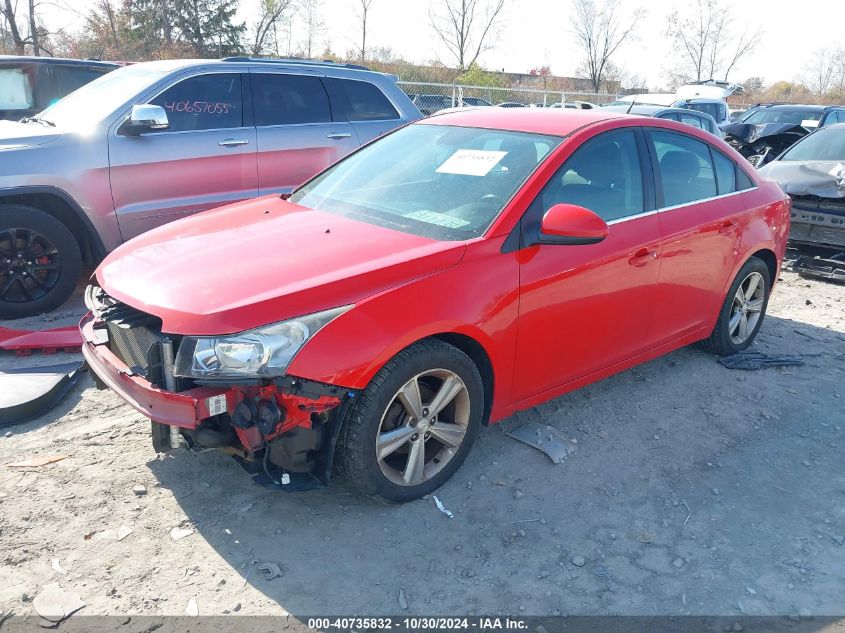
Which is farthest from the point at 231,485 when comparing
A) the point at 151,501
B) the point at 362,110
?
the point at 362,110

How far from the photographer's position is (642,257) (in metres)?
4.01

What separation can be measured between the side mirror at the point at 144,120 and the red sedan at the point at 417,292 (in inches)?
69.7

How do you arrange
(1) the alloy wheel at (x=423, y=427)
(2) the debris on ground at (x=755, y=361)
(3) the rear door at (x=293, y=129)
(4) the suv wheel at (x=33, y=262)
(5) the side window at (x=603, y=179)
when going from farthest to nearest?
1. (3) the rear door at (x=293, y=129)
2. (4) the suv wheel at (x=33, y=262)
3. (2) the debris on ground at (x=755, y=361)
4. (5) the side window at (x=603, y=179)
5. (1) the alloy wheel at (x=423, y=427)

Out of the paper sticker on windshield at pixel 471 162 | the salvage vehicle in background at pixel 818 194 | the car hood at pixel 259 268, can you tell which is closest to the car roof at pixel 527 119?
the paper sticker on windshield at pixel 471 162

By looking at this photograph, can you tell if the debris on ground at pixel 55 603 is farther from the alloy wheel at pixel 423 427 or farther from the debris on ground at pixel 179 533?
the alloy wheel at pixel 423 427

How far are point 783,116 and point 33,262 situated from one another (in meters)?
14.3

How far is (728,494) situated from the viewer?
354 centimetres

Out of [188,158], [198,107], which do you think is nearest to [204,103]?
[198,107]

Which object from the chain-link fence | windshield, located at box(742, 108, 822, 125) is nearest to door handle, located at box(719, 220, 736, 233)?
windshield, located at box(742, 108, 822, 125)

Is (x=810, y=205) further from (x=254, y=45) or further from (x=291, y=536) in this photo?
(x=254, y=45)

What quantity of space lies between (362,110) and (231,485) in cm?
472

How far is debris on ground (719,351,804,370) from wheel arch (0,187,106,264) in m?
4.88

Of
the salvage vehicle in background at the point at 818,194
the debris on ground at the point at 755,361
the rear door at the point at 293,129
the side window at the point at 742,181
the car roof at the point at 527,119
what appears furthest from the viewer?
the salvage vehicle in background at the point at 818,194

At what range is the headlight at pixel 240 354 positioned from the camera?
8.96 ft
